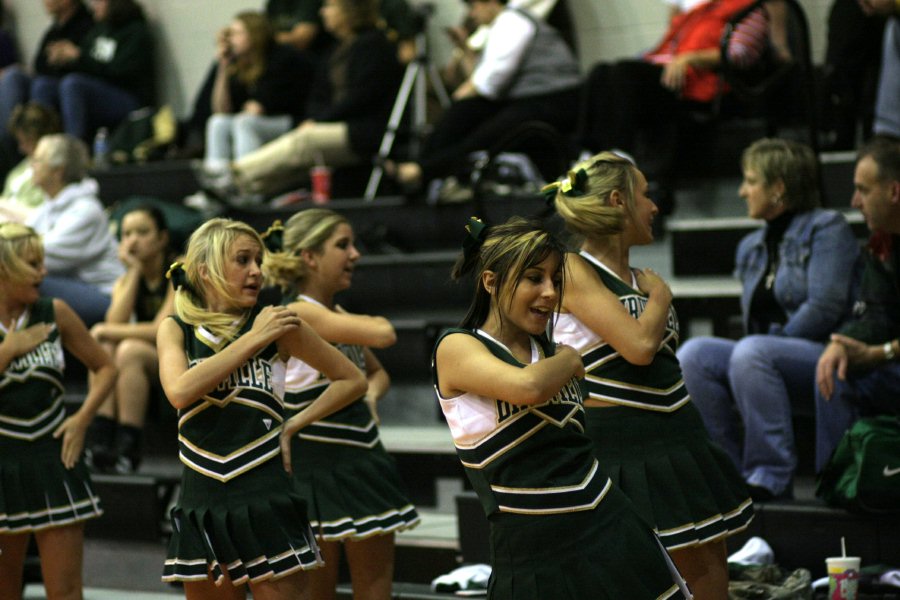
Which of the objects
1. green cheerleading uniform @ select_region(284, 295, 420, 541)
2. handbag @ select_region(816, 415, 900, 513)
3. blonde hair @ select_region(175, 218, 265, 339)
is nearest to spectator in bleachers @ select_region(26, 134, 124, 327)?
green cheerleading uniform @ select_region(284, 295, 420, 541)

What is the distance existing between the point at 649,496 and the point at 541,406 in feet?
2.25

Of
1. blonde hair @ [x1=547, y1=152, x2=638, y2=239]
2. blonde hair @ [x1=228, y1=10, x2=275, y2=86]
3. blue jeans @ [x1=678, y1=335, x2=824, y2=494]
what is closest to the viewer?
blonde hair @ [x1=547, y1=152, x2=638, y2=239]

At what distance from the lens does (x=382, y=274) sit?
273 inches

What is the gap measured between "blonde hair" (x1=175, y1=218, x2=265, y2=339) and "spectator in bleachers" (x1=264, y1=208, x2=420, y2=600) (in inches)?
20.2

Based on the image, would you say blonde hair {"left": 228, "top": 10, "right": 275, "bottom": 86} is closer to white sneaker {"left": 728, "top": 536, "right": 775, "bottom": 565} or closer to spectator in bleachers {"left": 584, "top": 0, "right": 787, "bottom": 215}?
spectator in bleachers {"left": 584, "top": 0, "right": 787, "bottom": 215}

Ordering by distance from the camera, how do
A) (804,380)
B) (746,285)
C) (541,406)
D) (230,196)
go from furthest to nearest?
(230,196)
(746,285)
(804,380)
(541,406)

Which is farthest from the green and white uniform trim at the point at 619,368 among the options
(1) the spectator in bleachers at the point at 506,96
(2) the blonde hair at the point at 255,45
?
(2) the blonde hair at the point at 255,45

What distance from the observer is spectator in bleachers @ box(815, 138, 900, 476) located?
4395 mm

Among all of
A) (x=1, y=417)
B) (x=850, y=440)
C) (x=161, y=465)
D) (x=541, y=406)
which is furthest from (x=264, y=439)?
(x=161, y=465)

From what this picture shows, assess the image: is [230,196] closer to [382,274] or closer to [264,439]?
[382,274]

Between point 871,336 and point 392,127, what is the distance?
13.5 feet

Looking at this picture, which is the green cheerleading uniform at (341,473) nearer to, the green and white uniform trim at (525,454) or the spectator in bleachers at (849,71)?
the green and white uniform trim at (525,454)

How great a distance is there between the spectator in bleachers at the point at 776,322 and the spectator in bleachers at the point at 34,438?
2178 mm

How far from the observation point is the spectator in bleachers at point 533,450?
9.51ft
